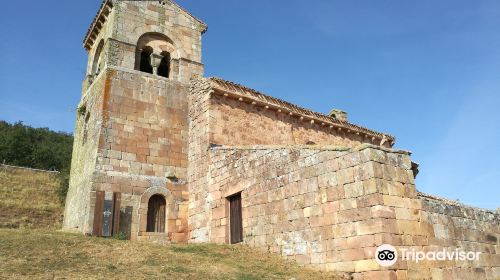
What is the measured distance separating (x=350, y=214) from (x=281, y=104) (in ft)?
25.6

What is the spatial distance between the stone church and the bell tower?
0.13ft

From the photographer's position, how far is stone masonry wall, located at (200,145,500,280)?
795 centimetres

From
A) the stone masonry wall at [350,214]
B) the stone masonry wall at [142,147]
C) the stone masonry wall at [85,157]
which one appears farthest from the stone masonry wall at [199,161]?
the stone masonry wall at [85,157]

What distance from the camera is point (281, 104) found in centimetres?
1556

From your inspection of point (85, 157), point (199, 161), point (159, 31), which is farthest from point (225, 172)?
point (159, 31)

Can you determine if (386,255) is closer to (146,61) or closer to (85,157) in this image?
(85,157)

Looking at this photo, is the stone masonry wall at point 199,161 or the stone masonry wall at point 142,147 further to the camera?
the stone masonry wall at point 199,161

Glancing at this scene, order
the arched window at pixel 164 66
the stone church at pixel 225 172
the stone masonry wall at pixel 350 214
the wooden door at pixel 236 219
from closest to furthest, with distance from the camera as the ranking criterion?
the stone masonry wall at pixel 350 214 < the stone church at pixel 225 172 < the wooden door at pixel 236 219 < the arched window at pixel 164 66

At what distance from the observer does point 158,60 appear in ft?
49.9

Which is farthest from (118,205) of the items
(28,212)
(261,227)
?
(28,212)

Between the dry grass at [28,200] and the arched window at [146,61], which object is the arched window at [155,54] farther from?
the dry grass at [28,200]

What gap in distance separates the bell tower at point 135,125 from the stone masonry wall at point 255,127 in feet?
5.30

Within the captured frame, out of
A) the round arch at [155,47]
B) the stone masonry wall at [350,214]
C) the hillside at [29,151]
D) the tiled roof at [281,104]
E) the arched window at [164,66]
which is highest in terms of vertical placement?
the hillside at [29,151]

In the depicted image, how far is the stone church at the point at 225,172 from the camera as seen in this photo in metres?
8.30
